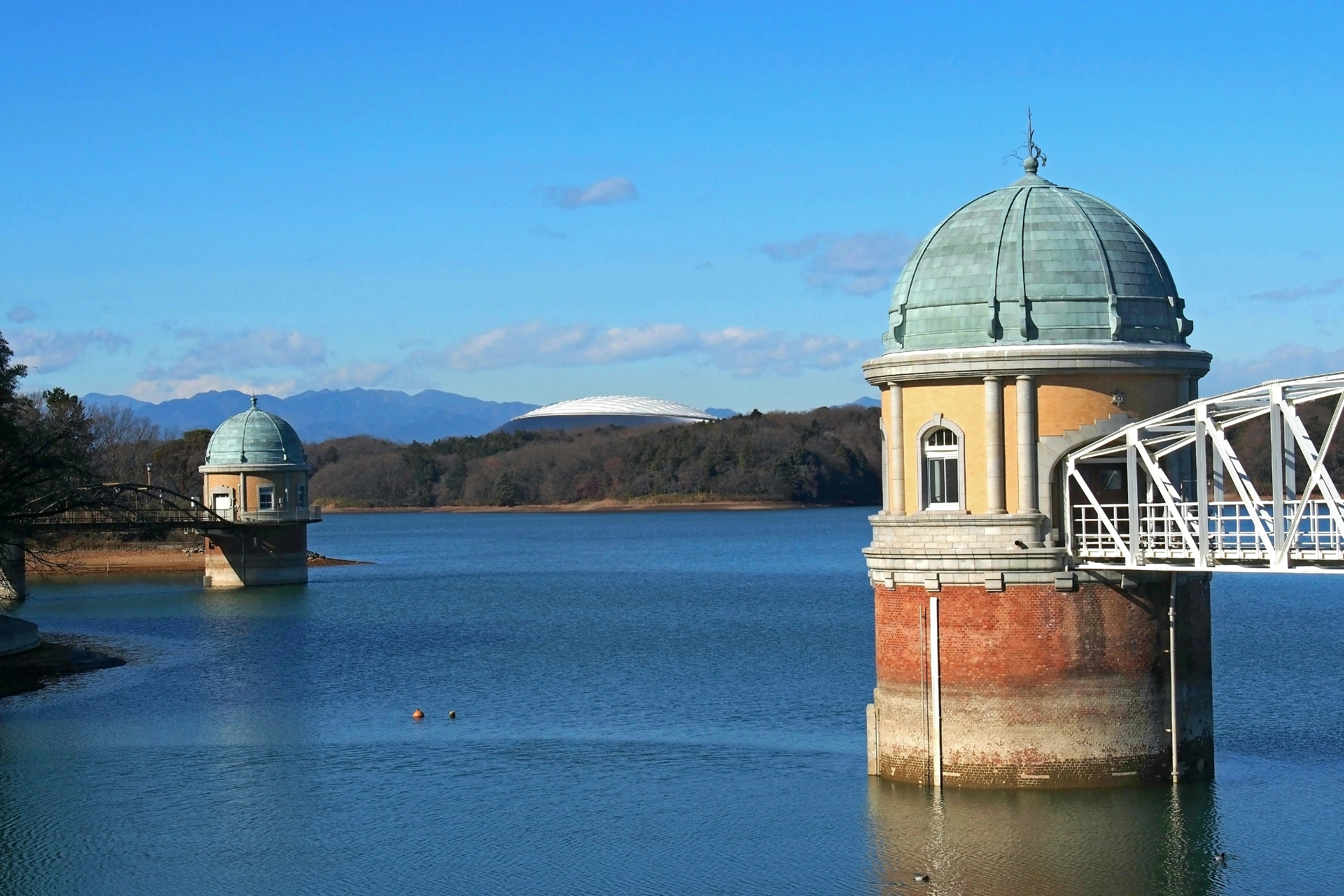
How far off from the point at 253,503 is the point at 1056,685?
64718 mm

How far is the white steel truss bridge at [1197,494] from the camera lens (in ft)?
91.2

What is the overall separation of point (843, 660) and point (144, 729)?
65.7ft

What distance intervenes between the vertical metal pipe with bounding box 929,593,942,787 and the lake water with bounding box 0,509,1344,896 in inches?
21.5

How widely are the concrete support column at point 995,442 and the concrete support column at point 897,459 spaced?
1.66 meters

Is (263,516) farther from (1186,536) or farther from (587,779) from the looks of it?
(1186,536)

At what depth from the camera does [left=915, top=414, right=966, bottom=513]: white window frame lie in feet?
105

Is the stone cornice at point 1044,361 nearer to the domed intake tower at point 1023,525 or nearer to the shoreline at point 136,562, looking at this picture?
the domed intake tower at point 1023,525

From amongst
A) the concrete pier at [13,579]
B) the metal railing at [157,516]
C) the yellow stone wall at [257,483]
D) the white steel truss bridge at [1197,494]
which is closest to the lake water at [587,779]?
the white steel truss bridge at [1197,494]

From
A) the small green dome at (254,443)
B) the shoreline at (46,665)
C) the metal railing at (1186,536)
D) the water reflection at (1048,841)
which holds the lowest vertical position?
the water reflection at (1048,841)

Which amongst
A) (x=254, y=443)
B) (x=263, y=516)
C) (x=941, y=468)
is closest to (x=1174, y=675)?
(x=941, y=468)

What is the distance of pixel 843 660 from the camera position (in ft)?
174

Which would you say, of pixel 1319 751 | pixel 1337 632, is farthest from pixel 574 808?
pixel 1337 632

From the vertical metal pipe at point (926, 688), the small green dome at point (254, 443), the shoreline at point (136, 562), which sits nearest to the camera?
the vertical metal pipe at point (926, 688)

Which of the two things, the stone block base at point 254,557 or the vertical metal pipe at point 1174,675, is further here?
the stone block base at point 254,557
